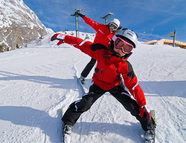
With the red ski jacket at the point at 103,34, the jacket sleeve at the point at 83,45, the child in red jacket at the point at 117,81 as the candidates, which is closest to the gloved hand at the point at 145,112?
the child in red jacket at the point at 117,81

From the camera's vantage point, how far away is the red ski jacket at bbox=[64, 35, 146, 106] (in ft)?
4.64

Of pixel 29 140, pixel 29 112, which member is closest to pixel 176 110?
pixel 29 140

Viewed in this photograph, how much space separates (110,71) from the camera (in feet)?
4.89

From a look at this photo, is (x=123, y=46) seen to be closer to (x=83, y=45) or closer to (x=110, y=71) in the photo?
(x=110, y=71)

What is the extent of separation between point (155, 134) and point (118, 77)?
A: 3.00 feet

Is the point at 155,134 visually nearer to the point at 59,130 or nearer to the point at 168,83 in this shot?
the point at 59,130

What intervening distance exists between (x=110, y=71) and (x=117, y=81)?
24 centimetres

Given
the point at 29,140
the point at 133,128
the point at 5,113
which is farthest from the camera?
the point at 5,113

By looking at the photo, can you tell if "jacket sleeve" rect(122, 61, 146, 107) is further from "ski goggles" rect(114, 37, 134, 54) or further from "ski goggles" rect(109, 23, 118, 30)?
"ski goggles" rect(109, 23, 118, 30)

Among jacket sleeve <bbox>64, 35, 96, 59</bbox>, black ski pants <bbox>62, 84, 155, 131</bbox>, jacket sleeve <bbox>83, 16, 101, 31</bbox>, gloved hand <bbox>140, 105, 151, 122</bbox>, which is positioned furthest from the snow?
jacket sleeve <bbox>83, 16, 101, 31</bbox>

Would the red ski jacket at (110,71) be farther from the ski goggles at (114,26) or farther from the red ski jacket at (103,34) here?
the ski goggles at (114,26)

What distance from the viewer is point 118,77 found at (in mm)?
1559

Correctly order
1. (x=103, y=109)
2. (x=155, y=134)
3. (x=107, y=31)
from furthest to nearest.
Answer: (x=107, y=31) < (x=103, y=109) < (x=155, y=134)

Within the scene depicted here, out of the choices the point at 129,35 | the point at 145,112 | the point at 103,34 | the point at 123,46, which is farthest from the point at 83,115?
the point at 103,34
